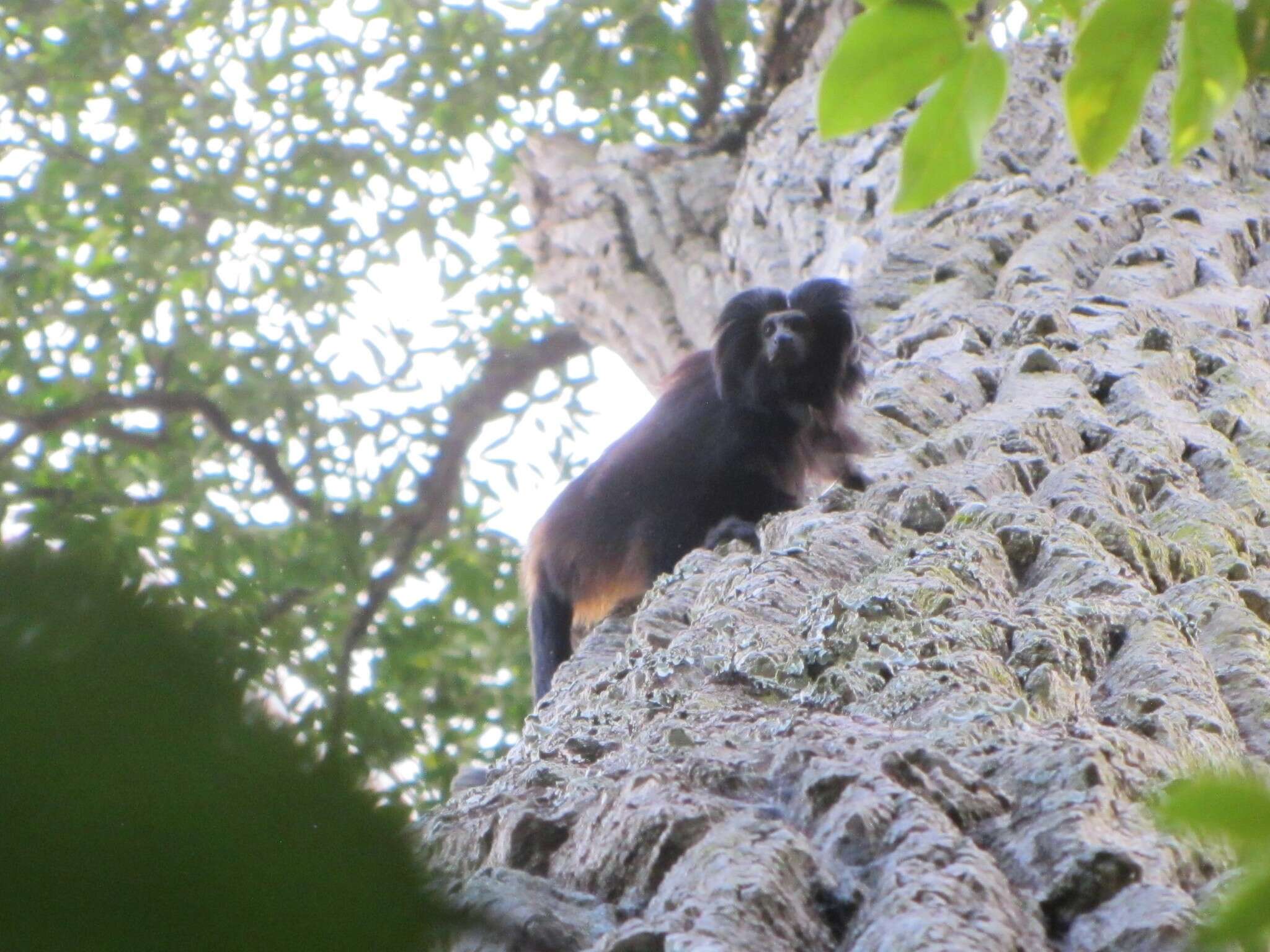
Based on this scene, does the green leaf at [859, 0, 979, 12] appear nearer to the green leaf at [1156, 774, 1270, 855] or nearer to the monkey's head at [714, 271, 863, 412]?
the green leaf at [1156, 774, 1270, 855]

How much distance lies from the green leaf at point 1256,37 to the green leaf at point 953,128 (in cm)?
16

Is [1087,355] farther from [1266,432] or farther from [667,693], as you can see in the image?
[667,693]

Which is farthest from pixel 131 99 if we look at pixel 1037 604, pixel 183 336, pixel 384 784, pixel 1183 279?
pixel 384 784

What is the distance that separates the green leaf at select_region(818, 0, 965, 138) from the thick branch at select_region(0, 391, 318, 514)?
5853 millimetres

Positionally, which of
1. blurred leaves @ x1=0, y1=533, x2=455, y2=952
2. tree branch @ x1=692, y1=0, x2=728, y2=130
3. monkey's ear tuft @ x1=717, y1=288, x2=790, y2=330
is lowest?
blurred leaves @ x1=0, y1=533, x2=455, y2=952

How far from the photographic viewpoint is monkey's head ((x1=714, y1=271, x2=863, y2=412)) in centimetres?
413

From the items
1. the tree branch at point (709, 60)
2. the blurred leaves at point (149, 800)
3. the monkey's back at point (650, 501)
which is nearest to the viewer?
the blurred leaves at point (149, 800)

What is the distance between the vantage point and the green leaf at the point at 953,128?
1.03 meters

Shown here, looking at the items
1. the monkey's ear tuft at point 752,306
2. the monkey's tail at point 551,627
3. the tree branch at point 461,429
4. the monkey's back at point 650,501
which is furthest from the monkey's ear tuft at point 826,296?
the tree branch at point 461,429

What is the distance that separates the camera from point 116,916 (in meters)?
0.29

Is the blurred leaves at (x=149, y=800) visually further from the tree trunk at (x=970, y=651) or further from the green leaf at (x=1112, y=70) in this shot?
the green leaf at (x=1112, y=70)

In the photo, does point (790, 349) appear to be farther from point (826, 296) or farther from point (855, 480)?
point (855, 480)

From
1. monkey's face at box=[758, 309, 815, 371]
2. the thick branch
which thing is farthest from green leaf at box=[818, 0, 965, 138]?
the thick branch

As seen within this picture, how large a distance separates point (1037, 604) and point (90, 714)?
169cm
